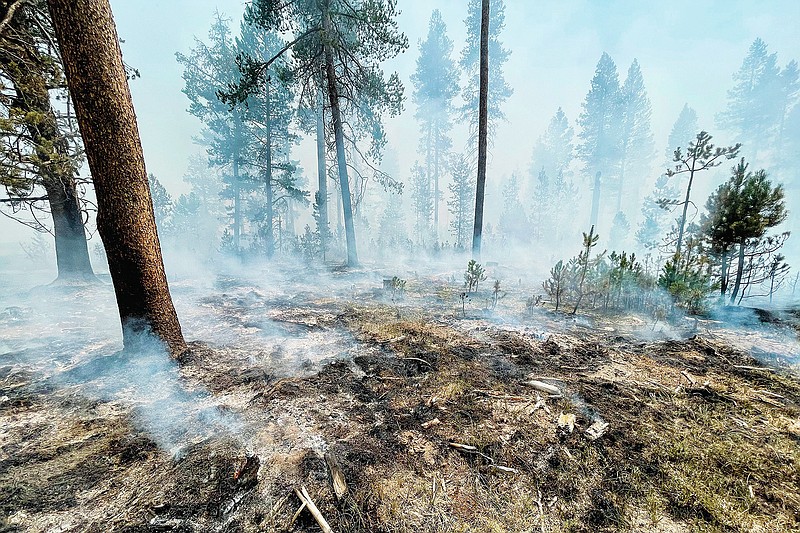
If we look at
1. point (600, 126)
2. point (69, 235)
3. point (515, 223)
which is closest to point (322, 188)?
point (69, 235)

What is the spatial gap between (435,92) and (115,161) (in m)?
32.3

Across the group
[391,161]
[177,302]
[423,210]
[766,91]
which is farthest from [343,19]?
[766,91]

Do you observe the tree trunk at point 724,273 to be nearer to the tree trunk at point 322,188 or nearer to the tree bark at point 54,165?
the tree bark at point 54,165

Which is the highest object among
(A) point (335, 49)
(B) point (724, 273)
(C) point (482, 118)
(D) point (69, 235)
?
(A) point (335, 49)

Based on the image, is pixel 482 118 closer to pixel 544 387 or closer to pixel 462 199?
pixel 544 387

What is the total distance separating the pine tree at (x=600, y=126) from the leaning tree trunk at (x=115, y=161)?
110ft

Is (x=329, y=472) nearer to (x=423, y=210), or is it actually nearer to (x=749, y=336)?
(x=749, y=336)

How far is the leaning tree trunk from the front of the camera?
2.92 meters

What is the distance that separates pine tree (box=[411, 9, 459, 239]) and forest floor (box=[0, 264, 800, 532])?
27.8 m

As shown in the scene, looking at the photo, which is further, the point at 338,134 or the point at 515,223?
the point at 515,223

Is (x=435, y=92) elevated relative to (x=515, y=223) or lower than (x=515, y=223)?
elevated

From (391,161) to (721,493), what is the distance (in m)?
54.6

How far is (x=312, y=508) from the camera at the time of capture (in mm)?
1661

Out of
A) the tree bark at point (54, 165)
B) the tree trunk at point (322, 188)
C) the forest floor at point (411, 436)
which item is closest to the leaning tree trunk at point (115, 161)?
the forest floor at point (411, 436)
